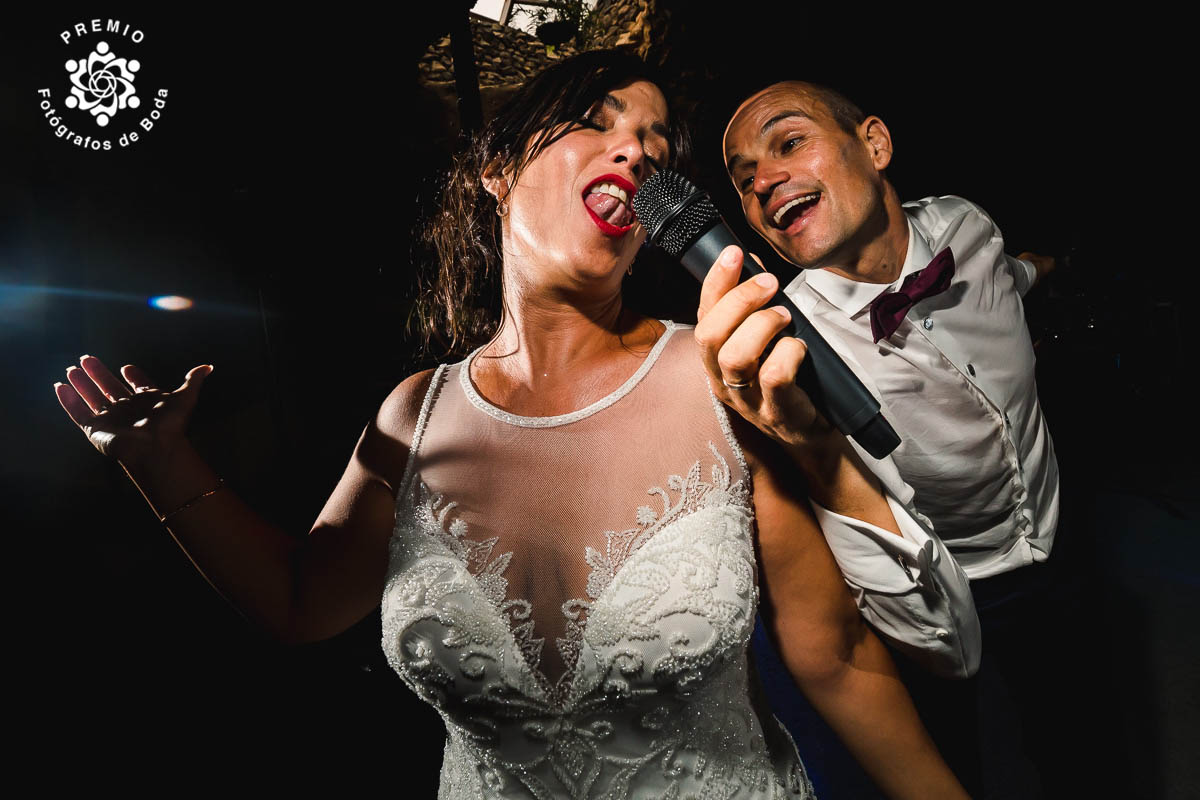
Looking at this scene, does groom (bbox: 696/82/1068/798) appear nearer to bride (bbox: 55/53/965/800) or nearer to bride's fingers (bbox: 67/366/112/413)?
bride (bbox: 55/53/965/800)

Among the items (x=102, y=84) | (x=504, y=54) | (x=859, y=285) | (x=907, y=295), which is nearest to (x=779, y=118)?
(x=859, y=285)

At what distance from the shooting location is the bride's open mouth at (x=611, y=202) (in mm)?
1139

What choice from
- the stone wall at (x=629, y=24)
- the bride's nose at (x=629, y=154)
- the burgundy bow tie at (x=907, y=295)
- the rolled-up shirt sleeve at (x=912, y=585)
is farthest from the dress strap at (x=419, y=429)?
the stone wall at (x=629, y=24)

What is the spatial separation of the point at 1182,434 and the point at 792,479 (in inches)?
240

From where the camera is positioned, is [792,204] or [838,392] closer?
[838,392]

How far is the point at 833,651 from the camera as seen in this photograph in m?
1.04

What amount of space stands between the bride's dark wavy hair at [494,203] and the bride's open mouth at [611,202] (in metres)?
0.08

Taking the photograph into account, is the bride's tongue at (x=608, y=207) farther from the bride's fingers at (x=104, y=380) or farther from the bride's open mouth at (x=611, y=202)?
Answer: the bride's fingers at (x=104, y=380)

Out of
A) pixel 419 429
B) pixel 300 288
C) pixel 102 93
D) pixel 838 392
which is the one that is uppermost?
pixel 102 93

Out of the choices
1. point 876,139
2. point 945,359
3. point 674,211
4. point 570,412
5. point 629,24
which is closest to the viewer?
point 674,211

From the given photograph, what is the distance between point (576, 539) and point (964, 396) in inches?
52.3

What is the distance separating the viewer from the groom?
1.76 m

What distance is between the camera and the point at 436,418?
1.27 metres

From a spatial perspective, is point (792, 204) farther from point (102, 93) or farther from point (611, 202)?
point (102, 93)
